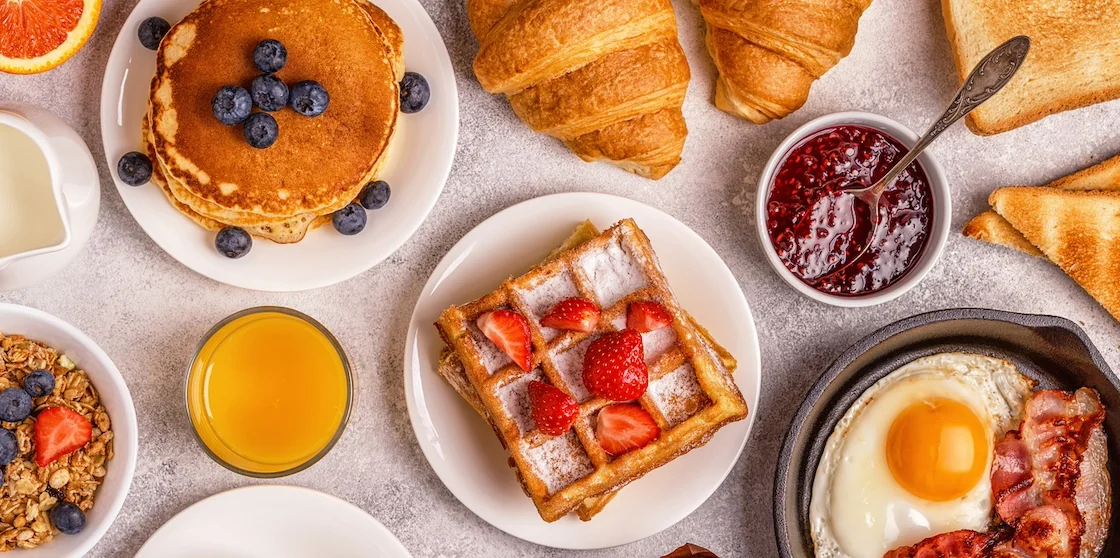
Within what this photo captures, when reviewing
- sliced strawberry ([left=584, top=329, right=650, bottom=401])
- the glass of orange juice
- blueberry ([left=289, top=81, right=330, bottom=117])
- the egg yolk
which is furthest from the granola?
the egg yolk

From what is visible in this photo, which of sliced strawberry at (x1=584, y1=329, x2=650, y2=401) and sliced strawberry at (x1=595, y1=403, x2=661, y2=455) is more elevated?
sliced strawberry at (x1=584, y1=329, x2=650, y2=401)

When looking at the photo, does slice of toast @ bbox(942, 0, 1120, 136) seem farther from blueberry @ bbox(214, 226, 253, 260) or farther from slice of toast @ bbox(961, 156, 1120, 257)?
blueberry @ bbox(214, 226, 253, 260)

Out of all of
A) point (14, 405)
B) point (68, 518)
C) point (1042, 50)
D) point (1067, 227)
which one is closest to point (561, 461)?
point (68, 518)

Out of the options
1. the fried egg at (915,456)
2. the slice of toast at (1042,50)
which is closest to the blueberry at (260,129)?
the fried egg at (915,456)

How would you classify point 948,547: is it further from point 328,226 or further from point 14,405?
point 14,405

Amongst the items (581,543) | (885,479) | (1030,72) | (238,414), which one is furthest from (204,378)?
(1030,72)

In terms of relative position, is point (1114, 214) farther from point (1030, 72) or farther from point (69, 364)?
point (69, 364)

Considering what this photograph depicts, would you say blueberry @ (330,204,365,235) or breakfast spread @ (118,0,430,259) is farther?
blueberry @ (330,204,365,235)
